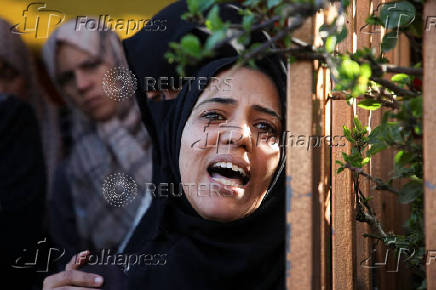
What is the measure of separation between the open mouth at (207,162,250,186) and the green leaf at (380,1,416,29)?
62 centimetres

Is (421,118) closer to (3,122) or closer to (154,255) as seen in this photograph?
(154,255)

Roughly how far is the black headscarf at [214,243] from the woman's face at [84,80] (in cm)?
124

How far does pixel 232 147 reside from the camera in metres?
1.56

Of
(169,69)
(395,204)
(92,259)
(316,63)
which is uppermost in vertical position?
(169,69)

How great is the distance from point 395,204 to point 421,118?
1.44 m

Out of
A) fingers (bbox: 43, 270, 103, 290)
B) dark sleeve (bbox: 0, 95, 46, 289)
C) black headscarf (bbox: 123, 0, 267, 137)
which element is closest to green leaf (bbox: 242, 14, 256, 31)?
black headscarf (bbox: 123, 0, 267, 137)

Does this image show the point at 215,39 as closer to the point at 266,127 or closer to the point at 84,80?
the point at 266,127

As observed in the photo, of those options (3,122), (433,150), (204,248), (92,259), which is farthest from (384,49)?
(3,122)

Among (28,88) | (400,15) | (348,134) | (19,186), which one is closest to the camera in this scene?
(400,15)

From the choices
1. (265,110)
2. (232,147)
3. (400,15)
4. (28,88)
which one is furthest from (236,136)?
(28,88)

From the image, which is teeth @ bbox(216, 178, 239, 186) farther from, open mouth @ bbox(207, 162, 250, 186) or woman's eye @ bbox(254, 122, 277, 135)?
woman's eye @ bbox(254, 122, 277, 135)

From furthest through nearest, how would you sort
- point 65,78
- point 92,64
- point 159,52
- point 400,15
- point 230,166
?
point 65,78 < point 92,64 < point 159,52 < point 230,166 < point 400,15

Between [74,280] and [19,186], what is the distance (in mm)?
1053

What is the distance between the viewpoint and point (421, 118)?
1055mm
